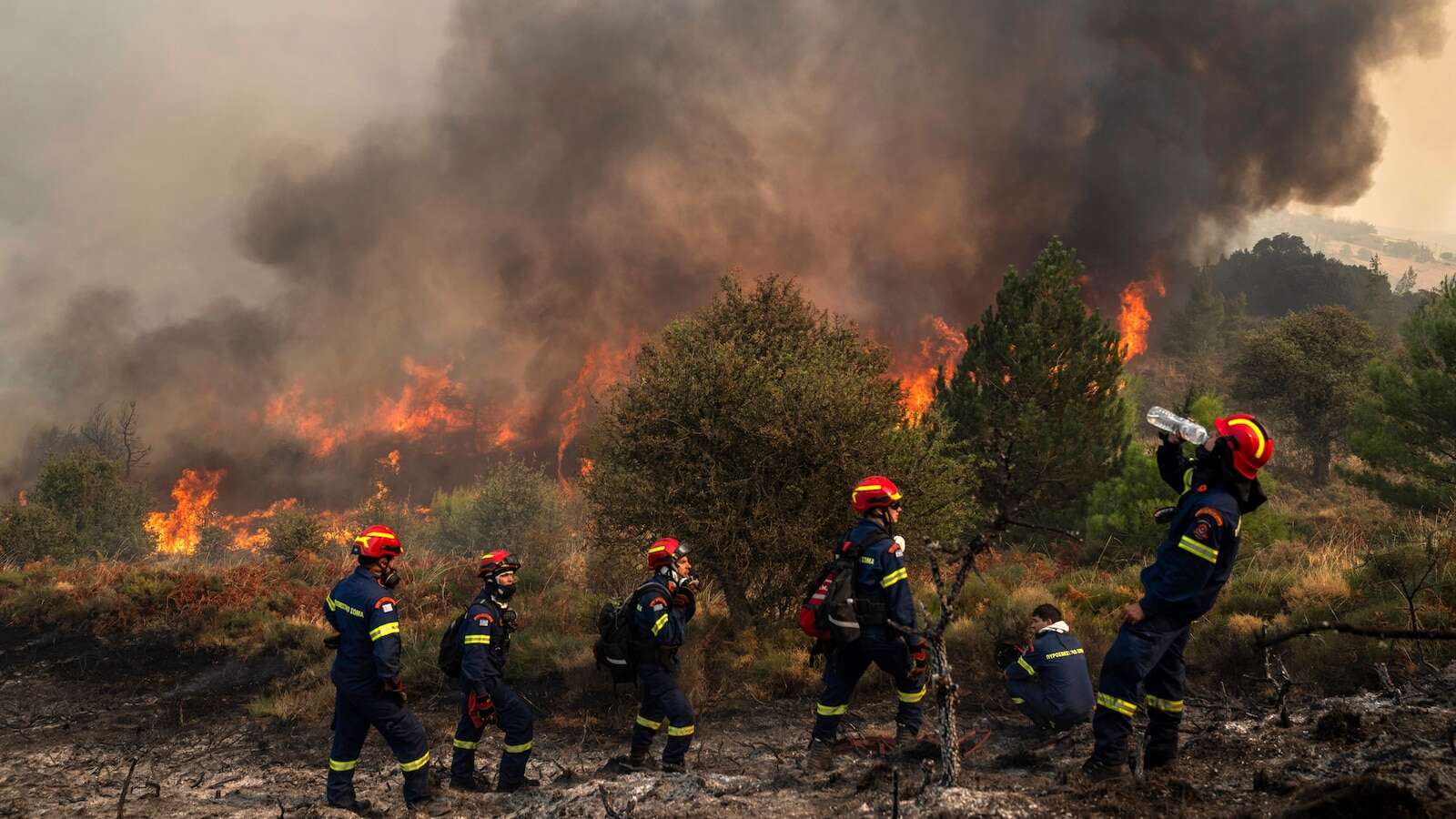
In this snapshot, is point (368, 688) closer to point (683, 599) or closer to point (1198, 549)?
point (683, 599)

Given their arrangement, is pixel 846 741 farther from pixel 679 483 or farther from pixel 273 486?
pixel 273 486

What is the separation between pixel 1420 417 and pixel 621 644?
59.5 ft

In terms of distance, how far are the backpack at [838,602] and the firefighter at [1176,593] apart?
2.03 meters

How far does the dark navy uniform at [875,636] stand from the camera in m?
6.32

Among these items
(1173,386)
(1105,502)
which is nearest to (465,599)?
(1105,502)

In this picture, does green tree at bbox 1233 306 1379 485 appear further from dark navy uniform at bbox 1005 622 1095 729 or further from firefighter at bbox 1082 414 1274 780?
firefighter at bbox 1082 414 1274 780

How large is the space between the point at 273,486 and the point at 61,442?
65.1 feet

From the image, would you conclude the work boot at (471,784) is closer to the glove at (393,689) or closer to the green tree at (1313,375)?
the glove at (393,689)

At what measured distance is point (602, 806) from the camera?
5227 millimetres

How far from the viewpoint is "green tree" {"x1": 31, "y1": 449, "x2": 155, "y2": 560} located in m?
27.8

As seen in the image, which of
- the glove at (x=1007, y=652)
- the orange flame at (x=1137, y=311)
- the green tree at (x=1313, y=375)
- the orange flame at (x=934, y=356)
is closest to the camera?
the glove at (x=1007, y=652)

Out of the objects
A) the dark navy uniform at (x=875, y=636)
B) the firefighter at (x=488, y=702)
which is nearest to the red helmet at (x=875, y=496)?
A: the dark navy uniform at (x=875, y=636)

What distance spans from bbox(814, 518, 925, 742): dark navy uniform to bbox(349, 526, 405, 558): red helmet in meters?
3.80

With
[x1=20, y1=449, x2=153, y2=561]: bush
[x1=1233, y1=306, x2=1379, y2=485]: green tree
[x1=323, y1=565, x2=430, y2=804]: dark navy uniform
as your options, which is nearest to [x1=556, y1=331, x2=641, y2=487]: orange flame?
[x1=20, y1=449, x2=153, y2=561]: bush
